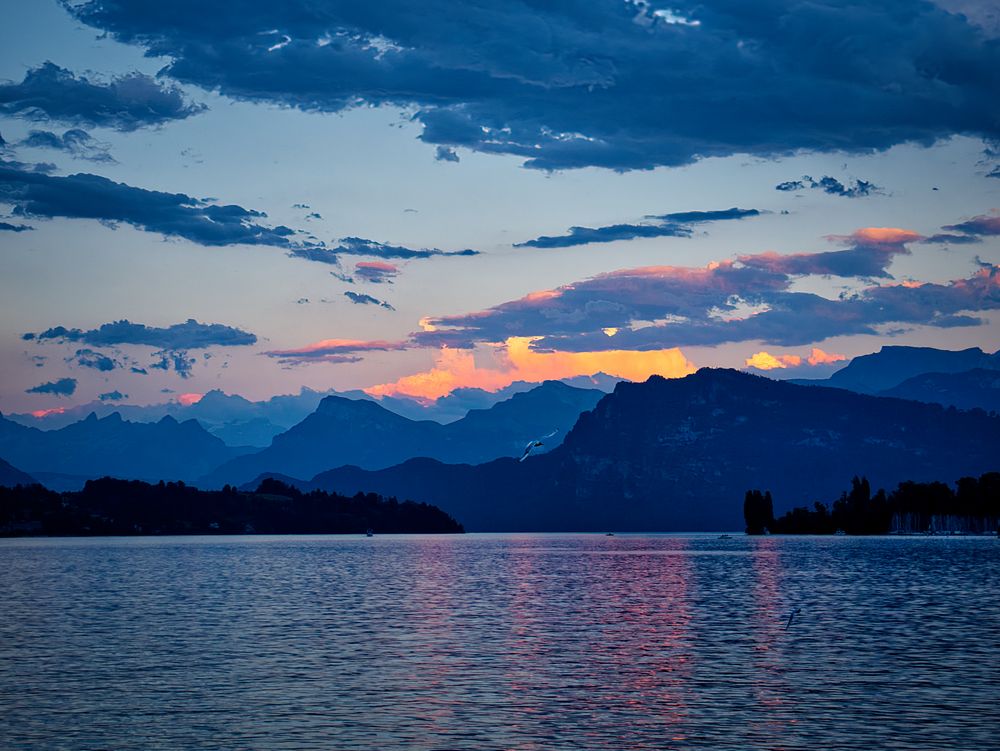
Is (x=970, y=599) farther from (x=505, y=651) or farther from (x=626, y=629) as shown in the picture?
(x=505, y=651)

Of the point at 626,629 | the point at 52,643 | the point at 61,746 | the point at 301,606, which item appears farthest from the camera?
the point at 301,606

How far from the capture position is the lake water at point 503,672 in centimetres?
5478

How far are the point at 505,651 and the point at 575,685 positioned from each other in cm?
1618

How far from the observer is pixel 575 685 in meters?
69.0

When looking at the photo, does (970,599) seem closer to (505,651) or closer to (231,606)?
(505,651)

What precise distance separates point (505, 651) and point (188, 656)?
74.8 feet

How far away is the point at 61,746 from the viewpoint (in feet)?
173

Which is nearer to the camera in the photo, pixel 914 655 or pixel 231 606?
pixel 914 655

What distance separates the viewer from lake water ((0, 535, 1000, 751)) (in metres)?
54.8

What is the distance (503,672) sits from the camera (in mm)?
73875

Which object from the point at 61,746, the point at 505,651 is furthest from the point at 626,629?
the point at 61,746

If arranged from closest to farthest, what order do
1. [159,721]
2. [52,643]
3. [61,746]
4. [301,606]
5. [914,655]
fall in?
[61,746]
[159,721]
[914,655]
[52,643]
[301,606]

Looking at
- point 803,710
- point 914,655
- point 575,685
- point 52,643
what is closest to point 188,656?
point 52,643

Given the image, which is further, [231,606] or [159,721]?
[231,606]
